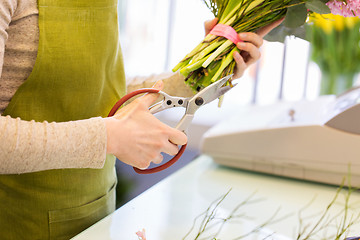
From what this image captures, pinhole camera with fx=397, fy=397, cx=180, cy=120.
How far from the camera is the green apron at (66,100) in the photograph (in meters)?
0.71

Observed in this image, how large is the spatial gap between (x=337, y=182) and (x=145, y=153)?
693 millimetres

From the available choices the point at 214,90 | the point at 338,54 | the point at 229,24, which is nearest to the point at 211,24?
the point at 229,24

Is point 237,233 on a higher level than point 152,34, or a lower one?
lower

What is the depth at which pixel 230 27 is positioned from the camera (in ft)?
2.65

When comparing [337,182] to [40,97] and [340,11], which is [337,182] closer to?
[340,11]

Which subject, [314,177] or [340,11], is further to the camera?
[314,177]

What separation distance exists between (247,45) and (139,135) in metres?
0.32

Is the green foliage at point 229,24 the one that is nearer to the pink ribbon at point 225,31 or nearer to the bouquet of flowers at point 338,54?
the pink ribbon at point 225,31

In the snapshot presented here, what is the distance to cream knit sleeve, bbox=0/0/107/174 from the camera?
597mm

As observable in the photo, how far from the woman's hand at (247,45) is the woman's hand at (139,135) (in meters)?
0.22

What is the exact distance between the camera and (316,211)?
100 cm

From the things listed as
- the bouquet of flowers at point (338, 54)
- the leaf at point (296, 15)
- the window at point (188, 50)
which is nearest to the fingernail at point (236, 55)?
the leaf at point (296, 15)

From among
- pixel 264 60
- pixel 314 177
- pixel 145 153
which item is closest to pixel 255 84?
pixel 264 60

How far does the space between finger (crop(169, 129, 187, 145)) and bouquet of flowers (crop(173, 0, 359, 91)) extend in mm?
137
